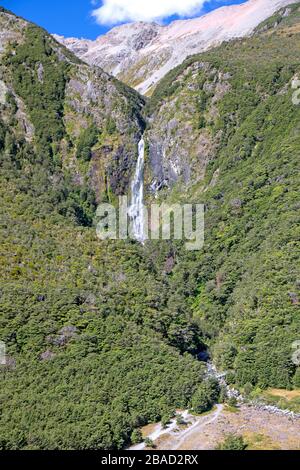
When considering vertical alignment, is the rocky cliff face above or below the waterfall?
above

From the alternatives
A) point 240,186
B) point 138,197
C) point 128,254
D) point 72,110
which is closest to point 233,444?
point 128,254

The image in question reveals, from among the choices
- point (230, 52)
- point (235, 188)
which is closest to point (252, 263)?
point (235, 188)

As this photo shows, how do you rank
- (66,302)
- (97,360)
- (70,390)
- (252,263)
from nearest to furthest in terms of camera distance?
(70,390)
(97,360)
(66,302)
(252,263)

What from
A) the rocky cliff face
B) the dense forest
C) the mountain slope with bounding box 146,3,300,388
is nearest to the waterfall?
the rocky cliff face

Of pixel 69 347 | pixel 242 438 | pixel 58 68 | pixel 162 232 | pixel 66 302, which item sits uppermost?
pixel 58 68

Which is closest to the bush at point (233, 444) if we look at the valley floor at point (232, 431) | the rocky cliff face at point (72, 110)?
the valley floor at point (232, 431)

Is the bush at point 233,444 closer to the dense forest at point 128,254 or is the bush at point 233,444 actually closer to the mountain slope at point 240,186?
the dense forest at point 128,254

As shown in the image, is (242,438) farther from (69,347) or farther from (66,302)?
(66,302)

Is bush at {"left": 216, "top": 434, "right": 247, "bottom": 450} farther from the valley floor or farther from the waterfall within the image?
the waterfall
